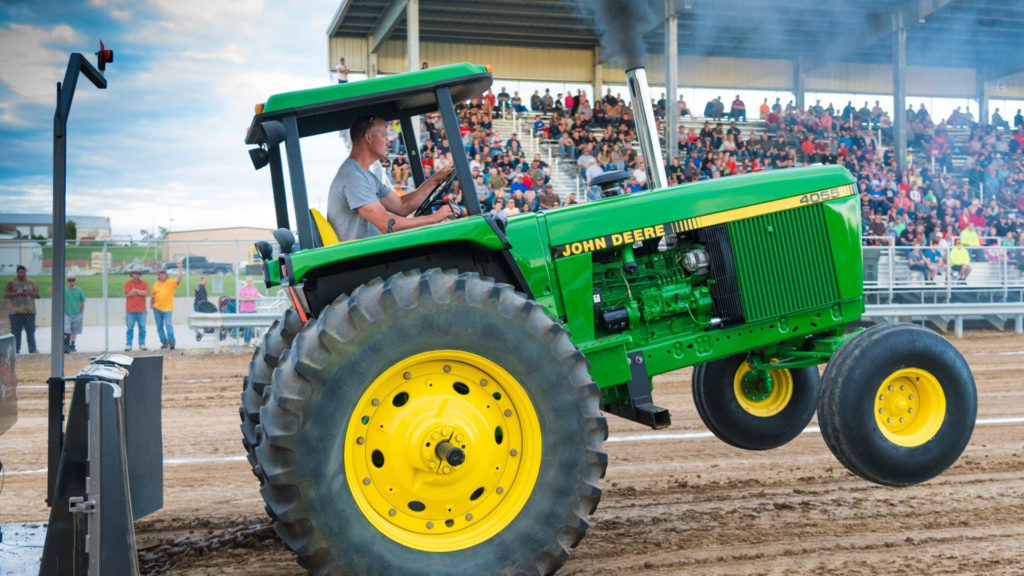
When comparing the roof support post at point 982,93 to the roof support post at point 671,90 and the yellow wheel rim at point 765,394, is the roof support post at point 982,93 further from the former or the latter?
the yellow wheel rim at point 765,394

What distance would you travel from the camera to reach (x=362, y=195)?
13.9ft

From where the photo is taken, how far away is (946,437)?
462 cm

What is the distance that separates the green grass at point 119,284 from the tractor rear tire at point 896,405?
1202 centimetres

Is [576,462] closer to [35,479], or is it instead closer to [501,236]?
[501,236]

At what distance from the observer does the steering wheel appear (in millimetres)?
4582

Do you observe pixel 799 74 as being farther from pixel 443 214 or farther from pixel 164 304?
pixel 443 214

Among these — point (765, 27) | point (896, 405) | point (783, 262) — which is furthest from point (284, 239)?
point (765, 27)

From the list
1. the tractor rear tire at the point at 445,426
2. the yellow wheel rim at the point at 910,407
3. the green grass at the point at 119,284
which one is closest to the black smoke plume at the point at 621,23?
the yellow wheel rim at the point at 910,407

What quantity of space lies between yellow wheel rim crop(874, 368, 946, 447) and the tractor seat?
2907 mm

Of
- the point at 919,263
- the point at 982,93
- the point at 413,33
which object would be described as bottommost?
the point at 919,263

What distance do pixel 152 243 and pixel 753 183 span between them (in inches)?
481

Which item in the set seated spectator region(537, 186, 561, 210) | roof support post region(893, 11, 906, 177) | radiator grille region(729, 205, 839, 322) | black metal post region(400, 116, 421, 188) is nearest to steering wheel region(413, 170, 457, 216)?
black metal post region(400, 116, 421, 188)

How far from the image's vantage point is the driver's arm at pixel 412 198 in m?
4.50

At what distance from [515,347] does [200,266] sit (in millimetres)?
12633
